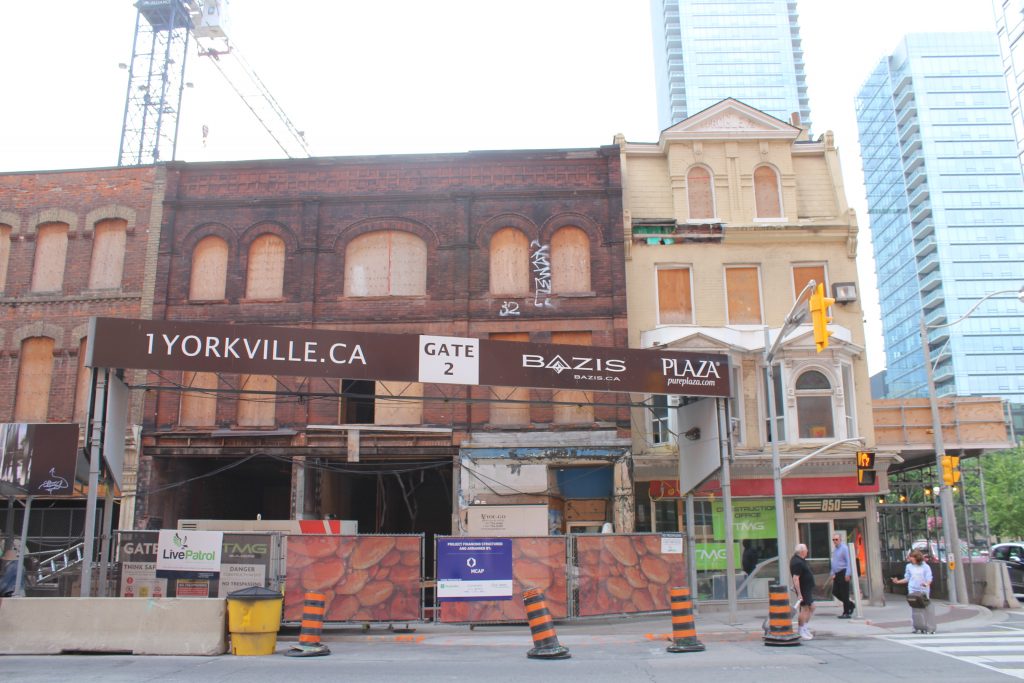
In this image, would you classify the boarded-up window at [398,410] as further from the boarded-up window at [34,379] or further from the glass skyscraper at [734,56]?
the glass skyscraper at [734,56]

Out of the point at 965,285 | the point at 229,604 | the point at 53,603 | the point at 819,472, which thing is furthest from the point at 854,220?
the point at 965,285

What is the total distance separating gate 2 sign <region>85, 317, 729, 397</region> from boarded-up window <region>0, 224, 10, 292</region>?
11646 millimetres

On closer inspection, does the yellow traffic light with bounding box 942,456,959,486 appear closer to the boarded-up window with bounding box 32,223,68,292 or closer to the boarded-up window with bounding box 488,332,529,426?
the boarded-up window with bounding box 488,332,529,426

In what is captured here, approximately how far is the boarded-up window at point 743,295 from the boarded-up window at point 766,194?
6.14 ft

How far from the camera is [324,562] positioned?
16875 millimetres

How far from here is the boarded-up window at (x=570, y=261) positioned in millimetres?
25156

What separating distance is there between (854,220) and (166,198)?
785 inches

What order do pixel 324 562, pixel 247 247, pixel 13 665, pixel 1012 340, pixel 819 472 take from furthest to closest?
pixel 1012 340 < pixel 247 247 < pixel 819 472 < pixel 324 562 < pixel 13 665

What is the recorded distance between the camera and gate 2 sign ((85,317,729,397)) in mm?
16984

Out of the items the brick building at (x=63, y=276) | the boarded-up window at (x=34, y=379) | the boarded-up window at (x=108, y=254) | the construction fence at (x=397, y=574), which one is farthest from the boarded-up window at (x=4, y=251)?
the construction fence at (x=397, y=574)

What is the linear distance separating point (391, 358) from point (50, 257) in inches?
564

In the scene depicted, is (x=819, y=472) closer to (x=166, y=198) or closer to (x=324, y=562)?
(x=324, y=562)

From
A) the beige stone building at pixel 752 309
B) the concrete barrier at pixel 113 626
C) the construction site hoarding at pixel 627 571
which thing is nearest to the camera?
the concrete barrier at pixel 113 626

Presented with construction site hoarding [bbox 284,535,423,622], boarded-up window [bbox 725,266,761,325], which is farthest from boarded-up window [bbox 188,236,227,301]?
boarded-up window [bbox 725,266,761,325]
